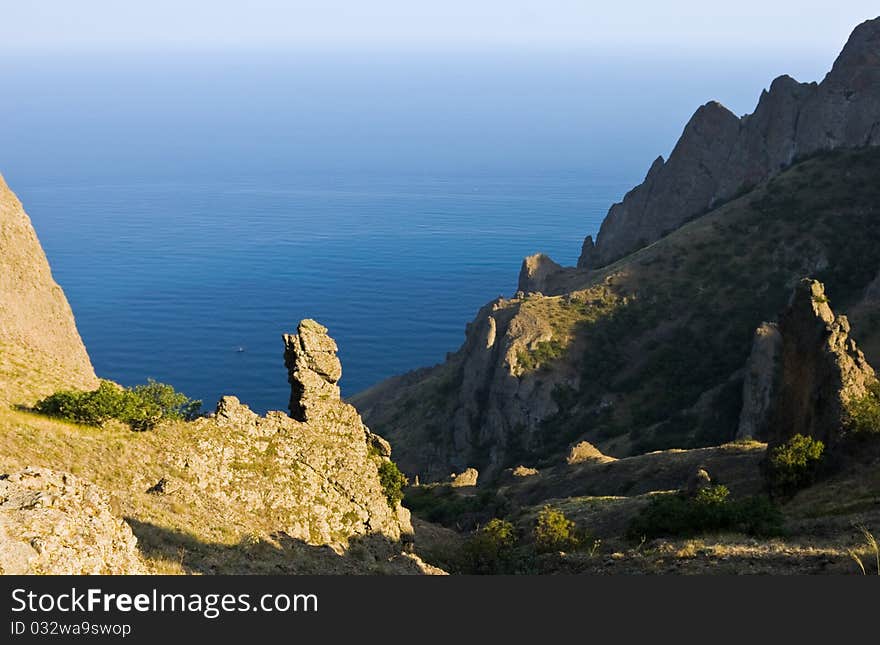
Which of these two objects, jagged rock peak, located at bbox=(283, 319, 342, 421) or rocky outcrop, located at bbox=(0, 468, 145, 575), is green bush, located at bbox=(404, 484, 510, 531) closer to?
jagged rock peak, located at bbox=(283, 319, 342, 421)

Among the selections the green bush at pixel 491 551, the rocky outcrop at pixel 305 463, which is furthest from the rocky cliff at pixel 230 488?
the green bush at pixel 491 551

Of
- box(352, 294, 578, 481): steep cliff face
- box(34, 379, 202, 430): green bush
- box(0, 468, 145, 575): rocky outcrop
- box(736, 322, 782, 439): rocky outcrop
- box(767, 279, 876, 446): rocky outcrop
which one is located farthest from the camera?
box(352, 294, 578, 481): steep cliff face

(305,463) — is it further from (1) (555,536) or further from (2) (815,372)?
(2) (815,372)

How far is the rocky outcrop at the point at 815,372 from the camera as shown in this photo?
150 feet

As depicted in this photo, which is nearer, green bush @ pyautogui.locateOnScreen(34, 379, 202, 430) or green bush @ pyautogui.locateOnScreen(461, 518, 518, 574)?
green bush @ pyautogui.locateOnScreen(34, 379, 202, 430)

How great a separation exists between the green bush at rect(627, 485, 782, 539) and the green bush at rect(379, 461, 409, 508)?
11.6m

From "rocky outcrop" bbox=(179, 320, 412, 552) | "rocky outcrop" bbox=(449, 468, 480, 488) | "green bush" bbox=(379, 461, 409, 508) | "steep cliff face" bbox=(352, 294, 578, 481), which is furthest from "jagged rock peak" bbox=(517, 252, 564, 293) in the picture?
"rocky outcrop" bbox=(179, 320, 412, 552)

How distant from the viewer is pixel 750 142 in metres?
131

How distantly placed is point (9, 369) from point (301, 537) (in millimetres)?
17733

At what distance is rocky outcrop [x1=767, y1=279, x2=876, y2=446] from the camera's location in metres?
45.7

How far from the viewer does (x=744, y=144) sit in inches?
5182

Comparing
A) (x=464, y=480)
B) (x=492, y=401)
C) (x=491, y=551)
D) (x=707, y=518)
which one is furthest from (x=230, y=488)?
(x=492, y=401)

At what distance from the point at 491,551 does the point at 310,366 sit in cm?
1237

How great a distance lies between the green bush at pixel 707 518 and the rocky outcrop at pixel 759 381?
3682 centimetres
